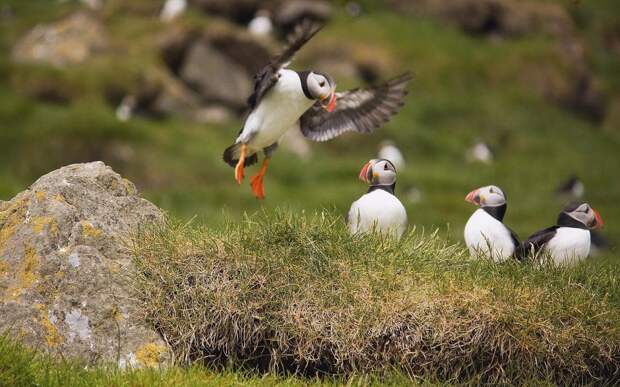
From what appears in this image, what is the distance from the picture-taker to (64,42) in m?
23.4

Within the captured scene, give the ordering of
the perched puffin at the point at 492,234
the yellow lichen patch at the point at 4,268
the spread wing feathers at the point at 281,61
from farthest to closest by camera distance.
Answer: the perched puffin at the point at 492,234 < the spread wing feathers at the point at 281,61 < the yellow lichen patch at the point at 4,268

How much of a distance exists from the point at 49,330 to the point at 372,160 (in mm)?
2980

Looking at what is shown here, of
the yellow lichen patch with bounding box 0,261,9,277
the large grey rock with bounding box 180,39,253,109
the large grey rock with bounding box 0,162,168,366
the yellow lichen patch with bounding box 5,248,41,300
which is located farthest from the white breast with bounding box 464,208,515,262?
the large grey rock with bounding box 180,39,253,109

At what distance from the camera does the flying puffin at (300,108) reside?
7742 millimetres

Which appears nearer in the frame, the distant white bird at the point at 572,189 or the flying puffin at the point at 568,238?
the flying puffin at the point at 568,238

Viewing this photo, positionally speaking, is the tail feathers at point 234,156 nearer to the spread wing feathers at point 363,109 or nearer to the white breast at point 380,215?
the spread wing feathers at point 363,109

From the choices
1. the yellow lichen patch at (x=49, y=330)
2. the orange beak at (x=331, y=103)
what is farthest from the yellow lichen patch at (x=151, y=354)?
the orange beak at (x=331, y=103)

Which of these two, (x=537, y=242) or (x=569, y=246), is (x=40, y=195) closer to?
(x=537, y=242)

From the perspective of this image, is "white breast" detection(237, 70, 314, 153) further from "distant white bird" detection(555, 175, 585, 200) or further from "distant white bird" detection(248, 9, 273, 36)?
"distant white bird" detection(248, 9, 273, 36)

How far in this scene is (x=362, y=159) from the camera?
2200 cm

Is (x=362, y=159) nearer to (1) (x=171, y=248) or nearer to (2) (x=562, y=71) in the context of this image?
(2) (x=562, y=71)

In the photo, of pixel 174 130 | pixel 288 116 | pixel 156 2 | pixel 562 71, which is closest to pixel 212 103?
pixel 174 130

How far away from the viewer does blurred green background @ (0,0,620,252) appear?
1741 centimetres

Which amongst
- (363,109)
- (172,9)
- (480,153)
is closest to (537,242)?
(363,109)
